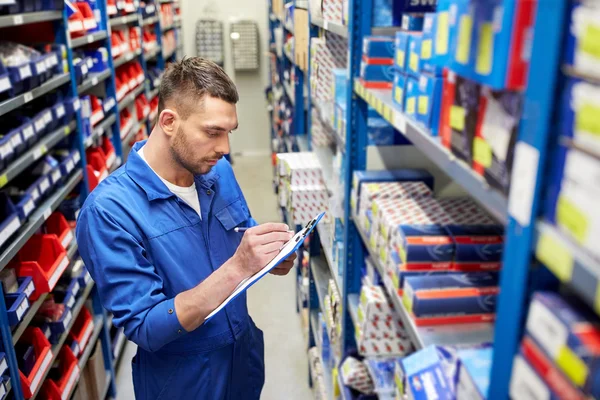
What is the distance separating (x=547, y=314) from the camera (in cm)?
71

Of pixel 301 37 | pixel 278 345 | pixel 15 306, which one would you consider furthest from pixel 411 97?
pixel 278 345

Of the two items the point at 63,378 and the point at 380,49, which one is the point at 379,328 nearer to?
the point at 380,49

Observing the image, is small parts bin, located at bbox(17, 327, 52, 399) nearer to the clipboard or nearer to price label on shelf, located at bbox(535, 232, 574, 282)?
the clipboard

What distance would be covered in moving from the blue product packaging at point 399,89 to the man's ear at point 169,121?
2.47ft

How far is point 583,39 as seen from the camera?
2.03ft

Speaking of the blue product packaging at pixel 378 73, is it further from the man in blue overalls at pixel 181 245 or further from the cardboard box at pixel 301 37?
the cardboard box at pixel 301 37

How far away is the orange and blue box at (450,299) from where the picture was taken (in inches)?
50.4

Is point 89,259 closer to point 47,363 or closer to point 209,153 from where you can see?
point 209,153

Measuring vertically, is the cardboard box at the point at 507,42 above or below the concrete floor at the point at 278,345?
above

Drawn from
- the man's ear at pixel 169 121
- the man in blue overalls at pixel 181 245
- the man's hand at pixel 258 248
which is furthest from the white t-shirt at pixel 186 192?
the man's hand at pixel 258 248

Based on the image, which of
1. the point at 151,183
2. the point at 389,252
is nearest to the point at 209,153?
the point at 151,183

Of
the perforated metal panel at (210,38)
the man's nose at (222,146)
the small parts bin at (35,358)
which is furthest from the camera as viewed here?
the perforated metal panel at (210,38)

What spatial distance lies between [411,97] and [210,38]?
→ 7.08 metres

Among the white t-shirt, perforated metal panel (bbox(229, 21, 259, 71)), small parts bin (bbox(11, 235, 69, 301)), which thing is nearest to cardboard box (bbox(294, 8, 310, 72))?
the white t-shirt
